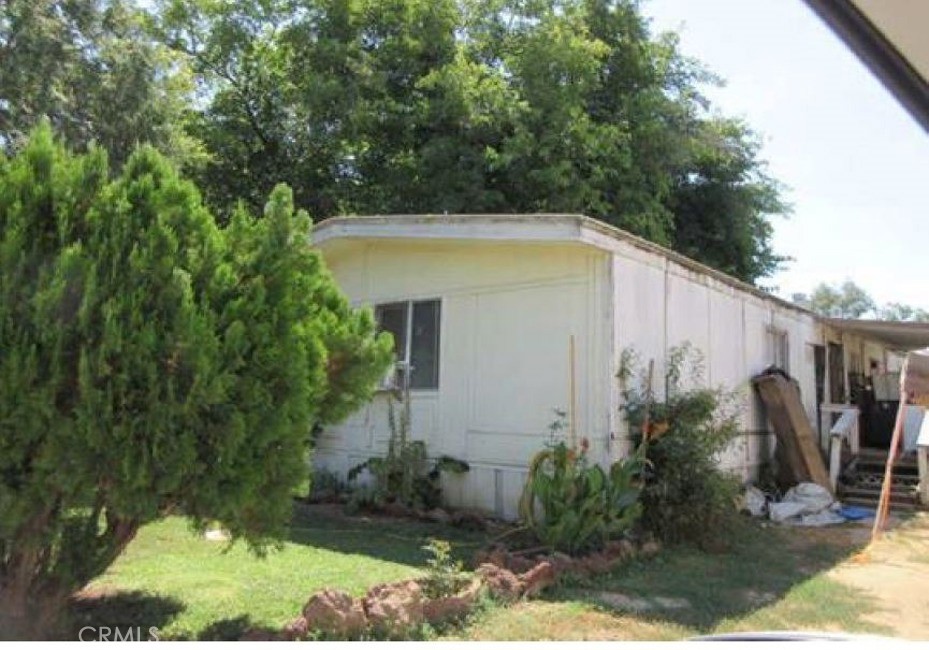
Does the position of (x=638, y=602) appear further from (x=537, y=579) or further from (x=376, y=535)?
(x=376, y=535)

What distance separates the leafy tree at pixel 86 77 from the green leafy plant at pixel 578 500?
426 inches

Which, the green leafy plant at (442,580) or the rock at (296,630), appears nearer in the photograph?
the rock at (296,630)

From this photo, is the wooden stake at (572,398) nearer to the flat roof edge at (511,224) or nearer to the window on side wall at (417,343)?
the flat roof edge at (511,224)

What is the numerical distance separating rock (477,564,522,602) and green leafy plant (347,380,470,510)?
10.3 ft

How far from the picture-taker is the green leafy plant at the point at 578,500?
20.6ft

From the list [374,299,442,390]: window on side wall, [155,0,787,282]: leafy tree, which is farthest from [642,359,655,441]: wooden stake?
[155,0,787,282]: leafy tree

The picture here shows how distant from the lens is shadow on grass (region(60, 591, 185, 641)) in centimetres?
394

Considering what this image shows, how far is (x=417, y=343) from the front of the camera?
9.34 m

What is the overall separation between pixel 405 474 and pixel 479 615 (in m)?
3.86

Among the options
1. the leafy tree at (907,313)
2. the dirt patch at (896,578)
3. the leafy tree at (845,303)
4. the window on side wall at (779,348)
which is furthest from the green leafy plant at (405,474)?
the leafy tree at (845,303)

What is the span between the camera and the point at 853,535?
854 centimetres

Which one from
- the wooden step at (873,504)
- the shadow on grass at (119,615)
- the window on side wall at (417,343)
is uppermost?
the window on side wall at (417,343)

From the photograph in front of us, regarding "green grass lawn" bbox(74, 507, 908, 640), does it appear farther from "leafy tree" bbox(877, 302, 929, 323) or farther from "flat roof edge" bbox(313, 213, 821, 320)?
"flat roof edge" bbox(313, 213, 821, 320)

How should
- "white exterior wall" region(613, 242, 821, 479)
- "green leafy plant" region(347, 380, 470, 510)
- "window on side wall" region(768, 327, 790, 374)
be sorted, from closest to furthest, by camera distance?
"white exterior wall" region(613, 242, 821, 479), "green leafy plant" region(347, 380, 470, 510), "window on side wall" region(768, 327, 790, 374)
